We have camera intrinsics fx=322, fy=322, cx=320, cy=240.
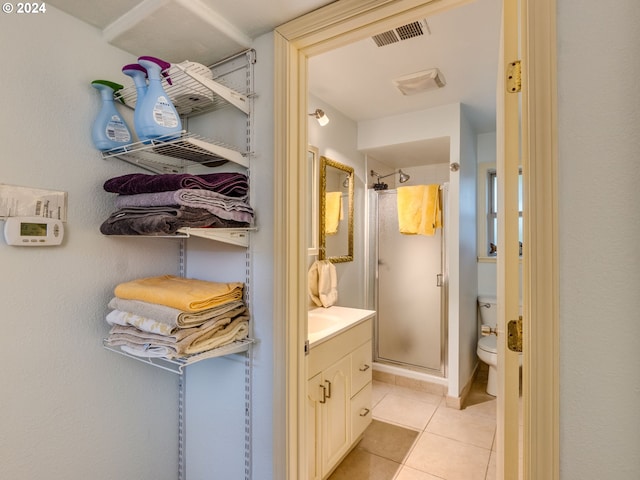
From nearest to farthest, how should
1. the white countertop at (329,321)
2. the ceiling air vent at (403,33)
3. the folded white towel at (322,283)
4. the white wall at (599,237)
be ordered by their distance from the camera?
the white wall at (599,237) < the ceiling air vent at (403,33) < the white countertop at (329,321) < the folded white towel at (322,283)

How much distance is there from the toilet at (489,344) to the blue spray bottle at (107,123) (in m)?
2.29

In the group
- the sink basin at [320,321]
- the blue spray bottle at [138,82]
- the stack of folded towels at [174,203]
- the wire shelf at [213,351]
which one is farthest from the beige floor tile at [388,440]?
the blue spray bottle at [138,82]

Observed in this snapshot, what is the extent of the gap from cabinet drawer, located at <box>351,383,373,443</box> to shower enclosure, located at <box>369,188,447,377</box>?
92cm

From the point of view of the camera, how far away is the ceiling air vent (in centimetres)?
149

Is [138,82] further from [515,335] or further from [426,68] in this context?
[426,68]

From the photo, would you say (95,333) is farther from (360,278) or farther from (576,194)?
(360,278)

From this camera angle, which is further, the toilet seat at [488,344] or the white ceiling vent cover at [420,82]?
the toilet seat at [488,344]

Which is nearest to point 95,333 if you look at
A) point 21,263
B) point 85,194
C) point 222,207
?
point 21,263

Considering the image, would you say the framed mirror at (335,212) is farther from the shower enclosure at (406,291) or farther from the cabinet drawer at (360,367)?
the cabinet drawer at (360,367)

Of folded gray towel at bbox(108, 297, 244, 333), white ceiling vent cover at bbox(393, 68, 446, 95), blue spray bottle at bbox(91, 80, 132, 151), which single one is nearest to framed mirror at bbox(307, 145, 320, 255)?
white ceiling vent cover at bbox(393, 68, 446, 95)

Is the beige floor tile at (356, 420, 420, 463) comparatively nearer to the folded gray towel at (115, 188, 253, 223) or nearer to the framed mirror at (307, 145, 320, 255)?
the framed mirror at (307, 145, 320, 255)

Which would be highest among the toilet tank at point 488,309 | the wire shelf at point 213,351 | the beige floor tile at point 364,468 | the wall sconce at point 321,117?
the wall sconce at point 321,117

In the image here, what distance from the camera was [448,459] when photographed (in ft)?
6.20

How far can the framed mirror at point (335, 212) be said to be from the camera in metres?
2.30
